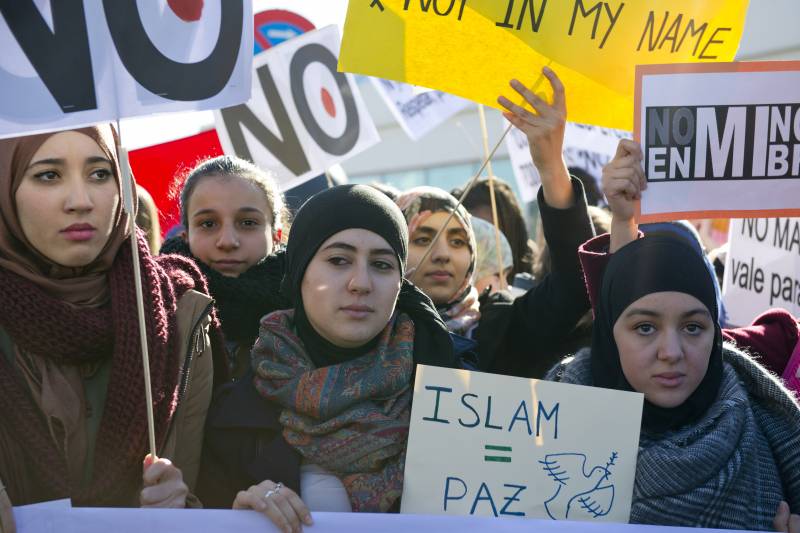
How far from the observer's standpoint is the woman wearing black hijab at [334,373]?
251cm

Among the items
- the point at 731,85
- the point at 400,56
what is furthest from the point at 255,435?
the point at 731,85

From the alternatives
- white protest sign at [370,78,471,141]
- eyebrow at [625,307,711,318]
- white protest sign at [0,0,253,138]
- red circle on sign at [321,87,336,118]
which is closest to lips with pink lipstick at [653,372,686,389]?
eyebrow at [625,307,711,318]

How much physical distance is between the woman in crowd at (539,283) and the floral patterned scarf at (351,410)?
0.57 m

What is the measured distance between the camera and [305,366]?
8.59ft

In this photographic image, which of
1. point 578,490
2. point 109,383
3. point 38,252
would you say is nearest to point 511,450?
point 578,490

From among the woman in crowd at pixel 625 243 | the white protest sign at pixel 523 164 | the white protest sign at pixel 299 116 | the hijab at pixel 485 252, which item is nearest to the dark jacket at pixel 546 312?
the woman in crowd at pixel 625 243

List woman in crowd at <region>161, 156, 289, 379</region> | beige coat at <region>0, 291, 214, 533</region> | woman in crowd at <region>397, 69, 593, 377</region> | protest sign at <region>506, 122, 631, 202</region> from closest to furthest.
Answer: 1. beige coat at <region>0, 291, 214, 533</region>
2. woman in crowd at <region>397, 69, 593, 377</region>
3. woman in crowd at <region>161, 156, 289, 379</region>
4. protest sign at <region>506, 122, 631, 202</region>

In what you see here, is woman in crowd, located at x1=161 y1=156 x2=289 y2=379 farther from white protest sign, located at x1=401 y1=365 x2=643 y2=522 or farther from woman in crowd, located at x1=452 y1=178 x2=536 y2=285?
woman in crowd, located at x1=452 y1=178 x2=536 y2=285

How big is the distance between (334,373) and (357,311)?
0.17 m

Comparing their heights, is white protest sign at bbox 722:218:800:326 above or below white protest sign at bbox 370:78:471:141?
below

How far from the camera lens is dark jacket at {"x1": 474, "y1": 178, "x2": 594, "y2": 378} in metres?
3.00

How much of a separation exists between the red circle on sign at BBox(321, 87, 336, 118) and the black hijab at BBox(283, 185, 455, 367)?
87.7 inches

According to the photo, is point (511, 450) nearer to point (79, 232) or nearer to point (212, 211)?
point (79, 232)

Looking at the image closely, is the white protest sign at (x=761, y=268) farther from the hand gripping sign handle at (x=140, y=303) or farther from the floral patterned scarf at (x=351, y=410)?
the hand gripping sign handle at (x=140, y=303)
